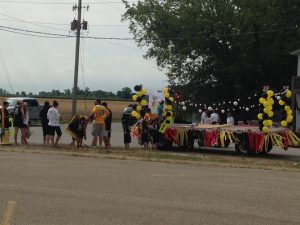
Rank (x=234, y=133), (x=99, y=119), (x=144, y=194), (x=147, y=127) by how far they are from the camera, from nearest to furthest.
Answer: (x=144, y=194) < (x=234, y=133) < (x=99, y=119) < (x=147, y=127)

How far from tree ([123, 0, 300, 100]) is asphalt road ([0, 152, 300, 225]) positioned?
95.7 feet

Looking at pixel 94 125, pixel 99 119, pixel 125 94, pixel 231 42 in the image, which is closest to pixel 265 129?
pixel 99 119

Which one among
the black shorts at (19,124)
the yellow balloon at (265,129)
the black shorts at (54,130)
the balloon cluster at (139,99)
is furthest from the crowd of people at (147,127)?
the yellow balloon at (265,129)

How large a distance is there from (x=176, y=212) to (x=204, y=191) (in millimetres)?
2238

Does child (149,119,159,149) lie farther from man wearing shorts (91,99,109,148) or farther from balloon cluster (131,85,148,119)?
man wearing shorts (91,99,109,148)

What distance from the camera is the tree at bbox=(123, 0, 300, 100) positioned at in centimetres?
4275

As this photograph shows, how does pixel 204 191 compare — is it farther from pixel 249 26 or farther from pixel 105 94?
pixel 105 94

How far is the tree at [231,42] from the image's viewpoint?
42.8 m

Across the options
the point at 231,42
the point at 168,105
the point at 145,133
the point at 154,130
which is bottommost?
the point at 145,133

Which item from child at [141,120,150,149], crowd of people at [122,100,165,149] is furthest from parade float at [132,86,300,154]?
child at [141,120,150,149]

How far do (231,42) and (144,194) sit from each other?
35.2 metres

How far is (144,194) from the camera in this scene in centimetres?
999

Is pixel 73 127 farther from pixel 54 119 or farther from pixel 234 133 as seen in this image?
pixel 234 133

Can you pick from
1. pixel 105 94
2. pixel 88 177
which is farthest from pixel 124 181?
pixel 105 94
